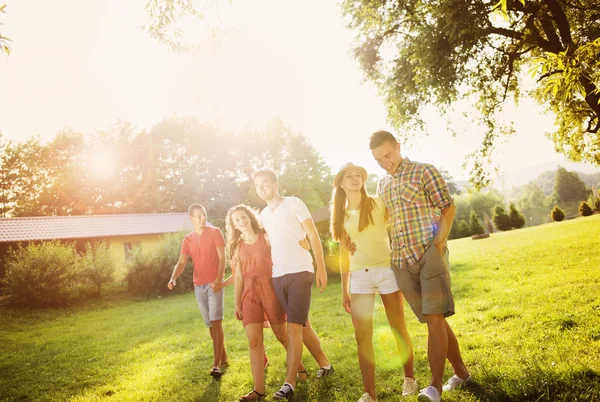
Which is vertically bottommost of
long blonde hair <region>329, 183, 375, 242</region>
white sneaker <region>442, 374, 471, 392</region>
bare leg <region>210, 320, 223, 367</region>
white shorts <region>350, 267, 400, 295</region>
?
white sneaker <region>442, 374, 471, 392</region>

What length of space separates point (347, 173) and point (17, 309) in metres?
20.0

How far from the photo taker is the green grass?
4.05m

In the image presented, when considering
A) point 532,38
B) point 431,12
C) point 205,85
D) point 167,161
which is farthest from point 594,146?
point 167,161

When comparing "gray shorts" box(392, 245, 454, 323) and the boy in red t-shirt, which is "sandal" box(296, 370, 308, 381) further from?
"gray shorts" box(392, 245, 454, 323)

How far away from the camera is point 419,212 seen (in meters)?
3.83

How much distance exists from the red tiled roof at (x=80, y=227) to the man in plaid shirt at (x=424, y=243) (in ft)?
78.2

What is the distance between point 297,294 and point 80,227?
3113cm

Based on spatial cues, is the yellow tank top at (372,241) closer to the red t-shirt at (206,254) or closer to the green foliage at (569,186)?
the red t-shirt at (206,254)

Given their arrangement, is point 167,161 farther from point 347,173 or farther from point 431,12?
point 347,173

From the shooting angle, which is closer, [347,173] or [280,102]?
[347,173]

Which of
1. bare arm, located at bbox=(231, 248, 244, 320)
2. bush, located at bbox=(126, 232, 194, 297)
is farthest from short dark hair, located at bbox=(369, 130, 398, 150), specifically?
bush, located at bbox=(126, 232, 194, 297)

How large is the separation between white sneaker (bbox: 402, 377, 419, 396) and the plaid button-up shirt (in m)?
1.30

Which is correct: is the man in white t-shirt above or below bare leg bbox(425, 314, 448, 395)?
above

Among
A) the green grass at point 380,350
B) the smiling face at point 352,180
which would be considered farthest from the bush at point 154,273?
the smiling face at point 352,180
